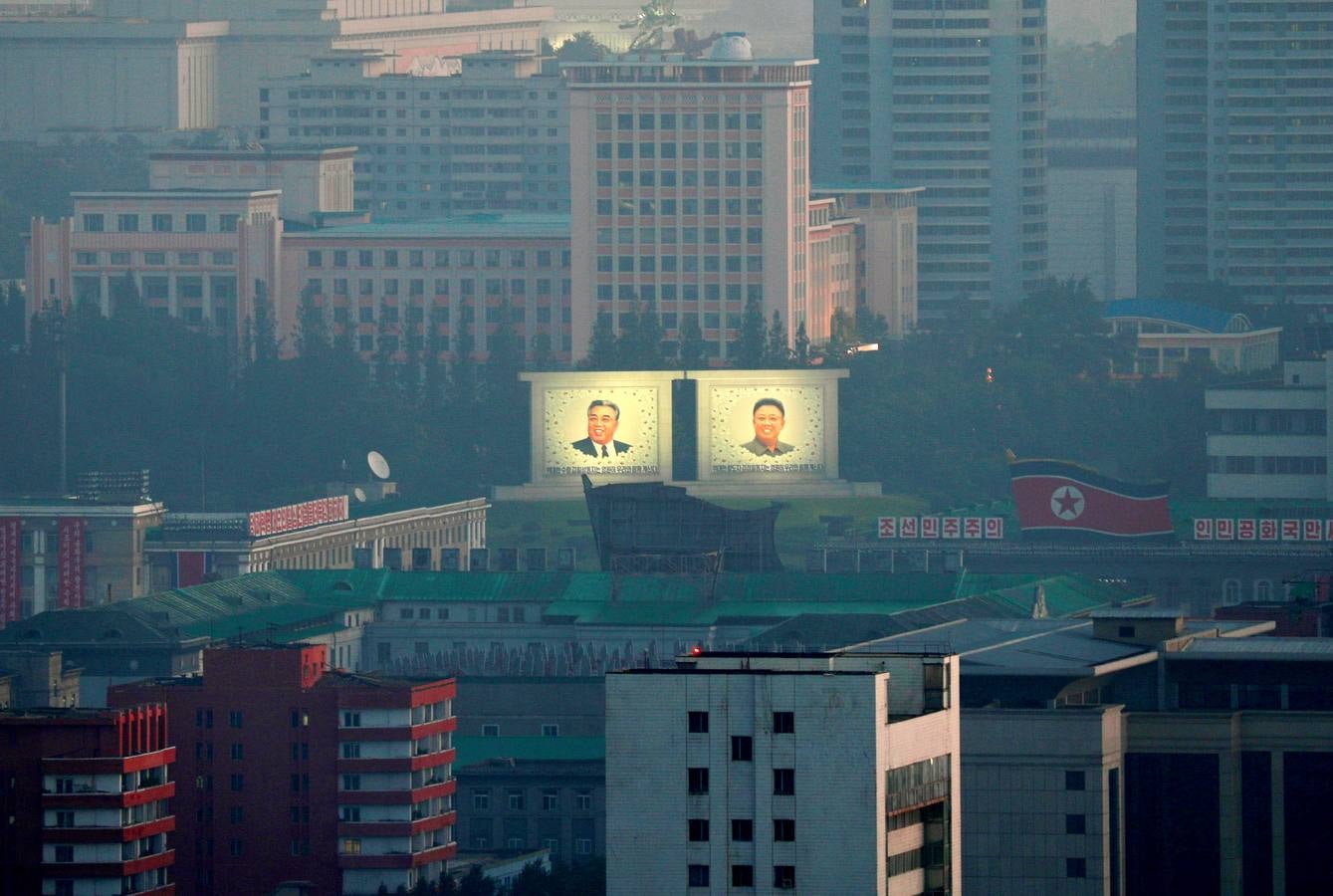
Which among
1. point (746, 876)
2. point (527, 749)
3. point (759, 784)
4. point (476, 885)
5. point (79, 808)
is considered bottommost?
point (476, 885)

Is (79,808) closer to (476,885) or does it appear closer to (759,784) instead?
(476,885)

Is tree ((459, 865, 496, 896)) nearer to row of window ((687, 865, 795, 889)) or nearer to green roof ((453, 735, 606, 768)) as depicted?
green roof ((453, 735, 606, 768))

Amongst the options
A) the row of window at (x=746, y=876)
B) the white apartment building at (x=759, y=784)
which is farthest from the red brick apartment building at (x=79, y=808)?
the row of window at (x=746, y=876)

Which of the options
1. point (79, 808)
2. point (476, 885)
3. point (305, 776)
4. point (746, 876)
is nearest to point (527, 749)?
point (305, 776)

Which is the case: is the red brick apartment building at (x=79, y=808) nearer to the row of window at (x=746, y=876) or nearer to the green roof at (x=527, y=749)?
the green roof at (x=527, y=749)

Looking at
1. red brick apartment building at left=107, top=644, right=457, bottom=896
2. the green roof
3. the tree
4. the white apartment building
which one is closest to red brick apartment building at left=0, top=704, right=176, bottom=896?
the tree
